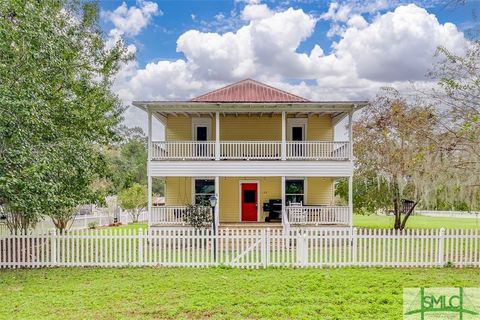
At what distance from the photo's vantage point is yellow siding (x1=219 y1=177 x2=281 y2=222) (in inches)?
769

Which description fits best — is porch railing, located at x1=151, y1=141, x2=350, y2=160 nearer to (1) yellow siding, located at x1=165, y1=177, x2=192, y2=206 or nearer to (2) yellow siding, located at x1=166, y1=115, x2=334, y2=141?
(2) yellow siding, located at x1=166, y1=115, x2=334, y2=141

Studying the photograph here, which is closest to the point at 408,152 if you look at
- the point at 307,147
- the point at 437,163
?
the point at 307,147

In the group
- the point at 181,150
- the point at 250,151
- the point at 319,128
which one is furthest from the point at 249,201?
the point at 319,128

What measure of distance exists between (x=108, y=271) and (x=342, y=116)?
12.4 metres

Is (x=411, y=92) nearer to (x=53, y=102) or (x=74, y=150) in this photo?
(x=74, y=150)

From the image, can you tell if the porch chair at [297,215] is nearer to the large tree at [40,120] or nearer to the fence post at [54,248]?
the large tree at [40,120]

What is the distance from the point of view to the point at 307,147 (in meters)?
18.2

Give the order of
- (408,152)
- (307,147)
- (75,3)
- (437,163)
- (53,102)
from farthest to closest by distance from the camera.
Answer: (408,152), (307,147), (75,3), (437,163), (53,102)

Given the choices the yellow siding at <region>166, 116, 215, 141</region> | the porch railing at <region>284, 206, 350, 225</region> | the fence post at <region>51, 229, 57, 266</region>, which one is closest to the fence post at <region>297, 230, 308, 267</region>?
the porch railing at <region>284, 206, 350, 225</region>

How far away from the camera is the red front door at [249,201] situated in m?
19.6

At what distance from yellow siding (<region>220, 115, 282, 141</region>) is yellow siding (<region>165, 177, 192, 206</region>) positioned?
9.35 ft

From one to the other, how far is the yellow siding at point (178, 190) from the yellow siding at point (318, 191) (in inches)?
233

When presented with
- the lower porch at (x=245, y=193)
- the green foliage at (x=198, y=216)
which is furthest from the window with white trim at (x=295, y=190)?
the green foliage at (x=198, y=216)

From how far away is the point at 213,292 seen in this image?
772 centimetres
